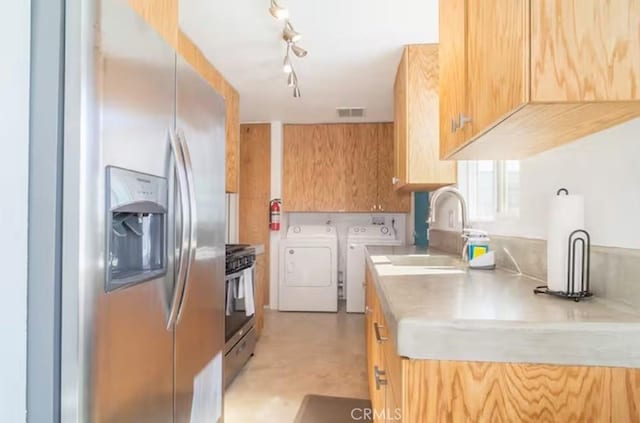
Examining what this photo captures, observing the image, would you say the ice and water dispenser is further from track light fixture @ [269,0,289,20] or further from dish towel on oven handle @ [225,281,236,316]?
dish towel on oven handle @ [225,281,236,316]

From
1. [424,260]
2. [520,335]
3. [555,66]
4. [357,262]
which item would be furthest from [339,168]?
[520,335]

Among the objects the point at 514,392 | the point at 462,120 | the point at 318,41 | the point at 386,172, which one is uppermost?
the point at 318,41

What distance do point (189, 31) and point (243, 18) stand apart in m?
0.43

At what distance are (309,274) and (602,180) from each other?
12.1 ft

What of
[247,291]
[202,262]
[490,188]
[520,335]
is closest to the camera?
[520,335]

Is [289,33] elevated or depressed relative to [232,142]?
elevated

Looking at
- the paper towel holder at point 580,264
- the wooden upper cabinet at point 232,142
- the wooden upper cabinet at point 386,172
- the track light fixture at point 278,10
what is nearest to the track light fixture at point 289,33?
the track light fixture at point 278,10

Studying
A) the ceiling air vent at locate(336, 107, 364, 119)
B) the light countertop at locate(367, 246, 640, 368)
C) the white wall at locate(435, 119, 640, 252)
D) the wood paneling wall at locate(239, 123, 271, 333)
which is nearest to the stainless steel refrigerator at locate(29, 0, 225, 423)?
the light countertop at locate(367, 246, 640, 368)

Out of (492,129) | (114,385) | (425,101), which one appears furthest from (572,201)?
(425,101)

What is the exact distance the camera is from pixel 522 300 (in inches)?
37.8

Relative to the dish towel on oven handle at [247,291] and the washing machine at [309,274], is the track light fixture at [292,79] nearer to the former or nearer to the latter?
the dish towel on oven handle at [247,291]

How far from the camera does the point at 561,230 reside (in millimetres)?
1042

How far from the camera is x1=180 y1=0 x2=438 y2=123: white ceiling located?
2094 millimetres

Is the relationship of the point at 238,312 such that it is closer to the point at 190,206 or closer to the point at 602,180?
the point at 190,206
